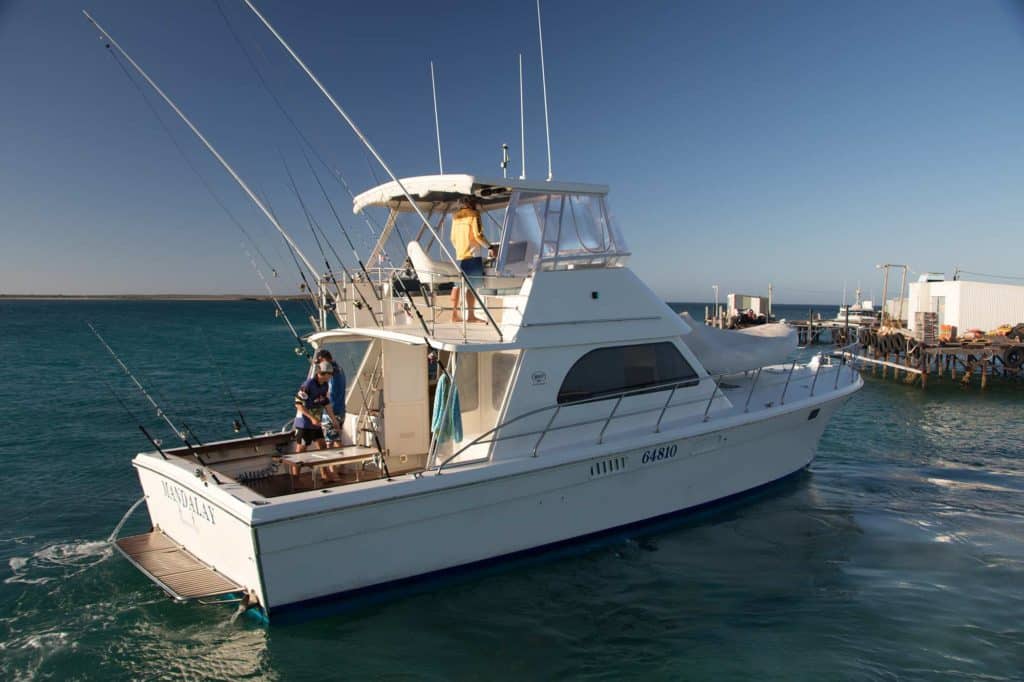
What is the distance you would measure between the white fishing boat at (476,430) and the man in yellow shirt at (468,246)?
0.54ft

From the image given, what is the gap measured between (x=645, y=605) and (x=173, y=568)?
4.56m

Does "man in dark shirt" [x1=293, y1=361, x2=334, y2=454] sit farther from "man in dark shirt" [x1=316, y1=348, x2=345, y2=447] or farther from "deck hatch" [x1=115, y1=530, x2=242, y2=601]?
"deck hatch" [x1=115, y1=530, x2=242, y2=601]

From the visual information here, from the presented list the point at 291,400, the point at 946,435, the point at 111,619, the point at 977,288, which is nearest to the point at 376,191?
the point at 111,619

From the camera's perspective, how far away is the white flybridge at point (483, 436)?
5602 millimetres

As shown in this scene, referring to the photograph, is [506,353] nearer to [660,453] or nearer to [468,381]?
[468,381]

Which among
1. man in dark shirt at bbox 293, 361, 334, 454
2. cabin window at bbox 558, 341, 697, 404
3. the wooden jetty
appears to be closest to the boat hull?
cabin window at bbox 558, 341, 697, 404

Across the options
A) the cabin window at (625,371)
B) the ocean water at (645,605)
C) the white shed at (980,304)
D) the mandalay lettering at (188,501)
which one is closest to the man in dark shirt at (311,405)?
the mandalay lettering at (188,501)

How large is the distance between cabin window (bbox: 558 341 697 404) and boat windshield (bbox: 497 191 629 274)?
3.80 ft

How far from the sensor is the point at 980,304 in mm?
26344

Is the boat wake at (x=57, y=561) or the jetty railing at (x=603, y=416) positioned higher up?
the jetty railing at (x=603, y=416)

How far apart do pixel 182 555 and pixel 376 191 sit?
4752mm

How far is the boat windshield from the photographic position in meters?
7.34

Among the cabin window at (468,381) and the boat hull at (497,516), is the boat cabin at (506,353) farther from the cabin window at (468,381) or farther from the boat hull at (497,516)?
the boat hull at (497,516)

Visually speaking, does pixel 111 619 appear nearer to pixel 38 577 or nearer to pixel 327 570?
pixel 38 577
